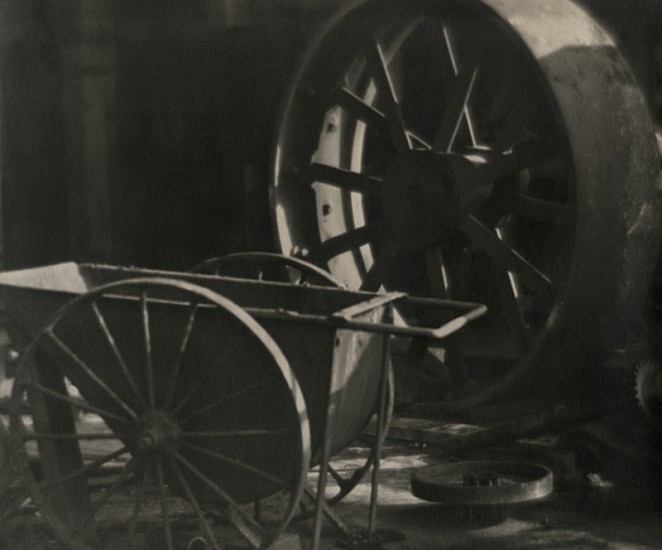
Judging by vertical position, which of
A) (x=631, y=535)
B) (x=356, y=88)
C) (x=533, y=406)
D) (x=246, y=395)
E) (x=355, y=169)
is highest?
(x=356, y=88)

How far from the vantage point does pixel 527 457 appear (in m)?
6.05

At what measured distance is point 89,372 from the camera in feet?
15.0

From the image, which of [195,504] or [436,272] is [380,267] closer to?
[436,272]

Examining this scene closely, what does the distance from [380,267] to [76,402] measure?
2402mm

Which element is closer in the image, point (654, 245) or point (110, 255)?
point (654, 245)

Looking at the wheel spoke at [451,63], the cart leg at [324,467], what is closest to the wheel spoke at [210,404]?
the cart leg at [324,467]

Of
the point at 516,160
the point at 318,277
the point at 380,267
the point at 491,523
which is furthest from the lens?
the point at 380,267

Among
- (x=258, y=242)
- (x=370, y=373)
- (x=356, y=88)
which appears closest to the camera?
(x=370, y=373)

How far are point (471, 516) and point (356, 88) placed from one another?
2.91 m

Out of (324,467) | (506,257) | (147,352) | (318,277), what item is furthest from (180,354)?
(506,257)

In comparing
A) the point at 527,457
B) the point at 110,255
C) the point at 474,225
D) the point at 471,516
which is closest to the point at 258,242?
the point at 110,255

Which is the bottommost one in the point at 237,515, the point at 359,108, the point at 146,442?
the point at 237,515

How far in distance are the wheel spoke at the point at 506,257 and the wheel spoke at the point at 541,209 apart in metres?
0.21

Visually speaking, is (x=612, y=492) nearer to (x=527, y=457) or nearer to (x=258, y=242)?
(x=527, y=457)
